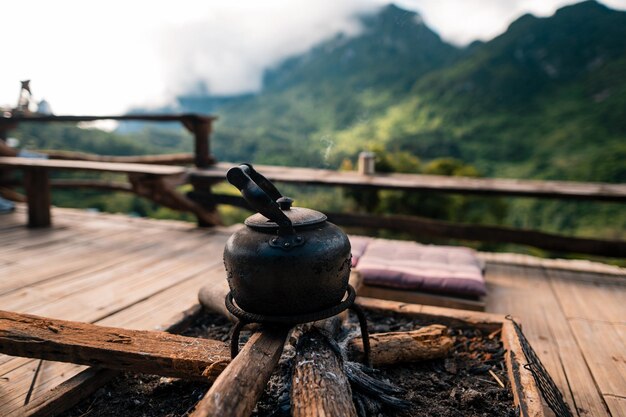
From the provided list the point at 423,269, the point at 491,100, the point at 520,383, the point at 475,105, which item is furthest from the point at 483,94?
the point at 520,383

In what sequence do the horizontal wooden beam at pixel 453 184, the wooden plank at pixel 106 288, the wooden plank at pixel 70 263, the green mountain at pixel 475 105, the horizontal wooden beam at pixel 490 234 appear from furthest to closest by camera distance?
the green mountain at pixel 475 105, the horizontal wooden beam at pixel 490 234, the horizontal wooden beam at pixel 453 184, the wooden plank at pixel 70 263, the wooden plank at pixel 106 288

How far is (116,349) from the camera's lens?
68.3 inches

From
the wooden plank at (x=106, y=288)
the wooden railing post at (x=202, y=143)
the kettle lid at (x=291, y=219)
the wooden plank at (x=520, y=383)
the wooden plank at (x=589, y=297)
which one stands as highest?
the wooden railing post at (x=202, y=143)

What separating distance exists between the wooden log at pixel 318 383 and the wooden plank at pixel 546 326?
1188 mm

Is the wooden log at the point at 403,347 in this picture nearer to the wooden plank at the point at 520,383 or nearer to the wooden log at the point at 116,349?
the wooden plank at the point at 520,383

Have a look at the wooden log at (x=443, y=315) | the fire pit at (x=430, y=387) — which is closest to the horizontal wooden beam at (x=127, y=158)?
the fire pit at (x=430, y=387)

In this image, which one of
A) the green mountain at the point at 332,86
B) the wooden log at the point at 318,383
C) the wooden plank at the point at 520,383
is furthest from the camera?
the green mountain at the point at 332,86

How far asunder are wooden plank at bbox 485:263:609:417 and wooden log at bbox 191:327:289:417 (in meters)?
1.45

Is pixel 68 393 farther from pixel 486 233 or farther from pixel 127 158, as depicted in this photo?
pixel 127 158

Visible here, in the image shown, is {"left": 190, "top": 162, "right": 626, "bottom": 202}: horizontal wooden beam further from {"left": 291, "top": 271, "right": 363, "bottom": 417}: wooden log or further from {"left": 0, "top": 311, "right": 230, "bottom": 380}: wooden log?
{"left": 0, "top": 311, "right": 230, "bottom": 380}: wooden log

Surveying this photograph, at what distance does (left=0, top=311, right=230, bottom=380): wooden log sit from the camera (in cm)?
171

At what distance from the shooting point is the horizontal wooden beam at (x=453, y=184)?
3.92m

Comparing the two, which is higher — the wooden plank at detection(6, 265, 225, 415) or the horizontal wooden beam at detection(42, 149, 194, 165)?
the horizontal wooden beam at detection(42, 149, 194, 165)

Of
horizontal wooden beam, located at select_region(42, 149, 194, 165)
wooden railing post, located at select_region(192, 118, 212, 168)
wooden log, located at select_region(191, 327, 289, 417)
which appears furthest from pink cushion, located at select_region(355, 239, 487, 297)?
horizontal wooden beam, located at select_region(42, 149, 194, 165)
